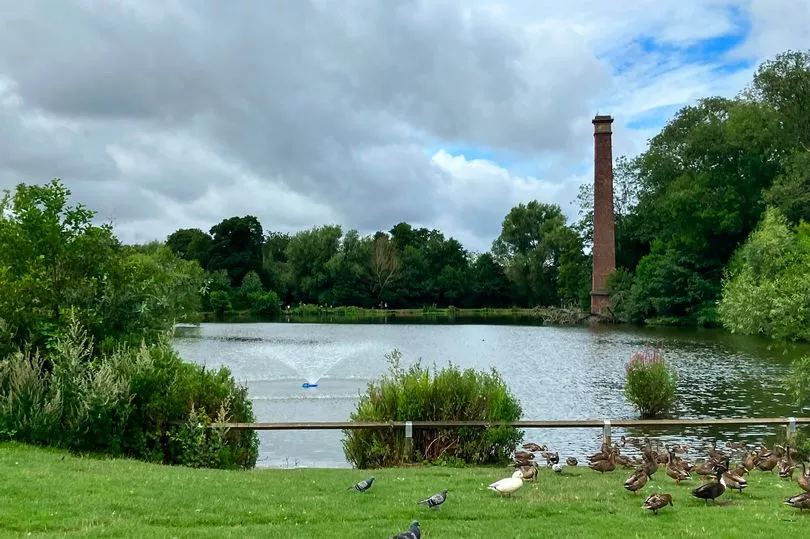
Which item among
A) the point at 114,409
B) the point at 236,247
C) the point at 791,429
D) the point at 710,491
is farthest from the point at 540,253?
the point at 710,491

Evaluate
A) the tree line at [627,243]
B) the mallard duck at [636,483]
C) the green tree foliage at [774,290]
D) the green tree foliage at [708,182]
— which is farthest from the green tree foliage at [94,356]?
the green tree foliage at [708,182]

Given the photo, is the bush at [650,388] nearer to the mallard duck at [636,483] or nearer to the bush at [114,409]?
the bush at [114,409]

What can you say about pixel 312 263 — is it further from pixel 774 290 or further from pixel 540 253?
pixel 774 290

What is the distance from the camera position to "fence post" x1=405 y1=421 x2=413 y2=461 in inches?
567

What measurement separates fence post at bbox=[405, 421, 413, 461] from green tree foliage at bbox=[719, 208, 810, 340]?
12.7 m

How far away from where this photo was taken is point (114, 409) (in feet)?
45.3

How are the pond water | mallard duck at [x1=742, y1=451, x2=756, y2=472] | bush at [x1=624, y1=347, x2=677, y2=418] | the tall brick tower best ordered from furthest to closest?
the tall brick tower < bush at [x1=624, y1=347, x2=677, y2=418] < the pond water < mallard duck at [x1=742, y1=451, x2=756, y2=472]

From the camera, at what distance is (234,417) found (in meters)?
15.7

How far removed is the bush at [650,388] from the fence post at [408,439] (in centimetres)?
1134

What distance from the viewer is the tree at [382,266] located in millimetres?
115312

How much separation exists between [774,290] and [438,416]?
16.5 metres

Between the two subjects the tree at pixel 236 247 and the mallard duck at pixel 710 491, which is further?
the tree at pixel 236 247

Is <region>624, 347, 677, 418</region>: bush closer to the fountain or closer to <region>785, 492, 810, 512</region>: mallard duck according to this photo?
the fountain

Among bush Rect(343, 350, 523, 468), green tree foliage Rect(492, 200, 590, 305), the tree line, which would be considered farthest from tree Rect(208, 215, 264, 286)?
bush Rect(343, 350, 523, 468)
